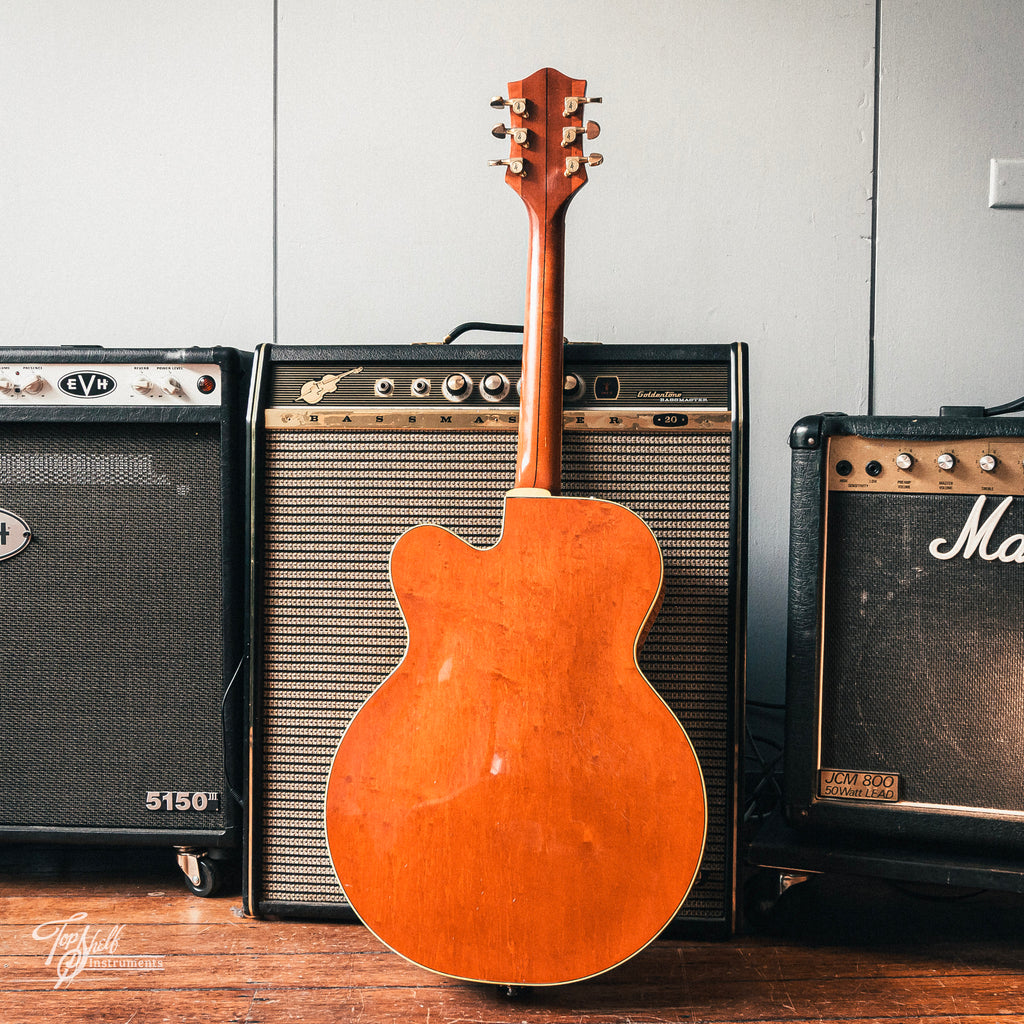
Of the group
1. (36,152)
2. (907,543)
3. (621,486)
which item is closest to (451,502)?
(621,486)

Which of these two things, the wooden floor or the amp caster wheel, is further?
the amp caster wheel

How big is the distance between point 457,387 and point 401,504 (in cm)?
15

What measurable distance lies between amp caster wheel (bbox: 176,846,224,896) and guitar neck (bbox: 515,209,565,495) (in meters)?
0.62

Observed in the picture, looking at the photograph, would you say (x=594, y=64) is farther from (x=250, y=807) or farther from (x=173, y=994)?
(x=173, y=994)

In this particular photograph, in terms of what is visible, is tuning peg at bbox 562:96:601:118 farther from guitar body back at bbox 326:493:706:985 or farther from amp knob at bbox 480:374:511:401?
guitar body back at bbox 326:493:706:985

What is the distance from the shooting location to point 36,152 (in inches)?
50.1

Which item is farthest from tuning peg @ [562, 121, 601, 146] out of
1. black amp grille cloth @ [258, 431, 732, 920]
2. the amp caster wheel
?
the amp caster wheel

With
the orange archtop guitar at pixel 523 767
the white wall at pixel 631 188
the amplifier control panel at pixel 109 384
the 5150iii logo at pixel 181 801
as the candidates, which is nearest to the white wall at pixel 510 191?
the white wall at pixel 631 188

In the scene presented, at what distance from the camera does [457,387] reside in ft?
2.95

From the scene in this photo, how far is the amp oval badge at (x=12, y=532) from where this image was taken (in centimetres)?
95

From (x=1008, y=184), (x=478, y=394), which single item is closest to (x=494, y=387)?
(x=478, y=394)

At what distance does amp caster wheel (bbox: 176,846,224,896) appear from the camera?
96 centimetres

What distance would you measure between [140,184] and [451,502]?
33.2 inches

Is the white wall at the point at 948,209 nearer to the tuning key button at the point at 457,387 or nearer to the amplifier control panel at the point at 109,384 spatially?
the tuning key button at the point at 457,387
